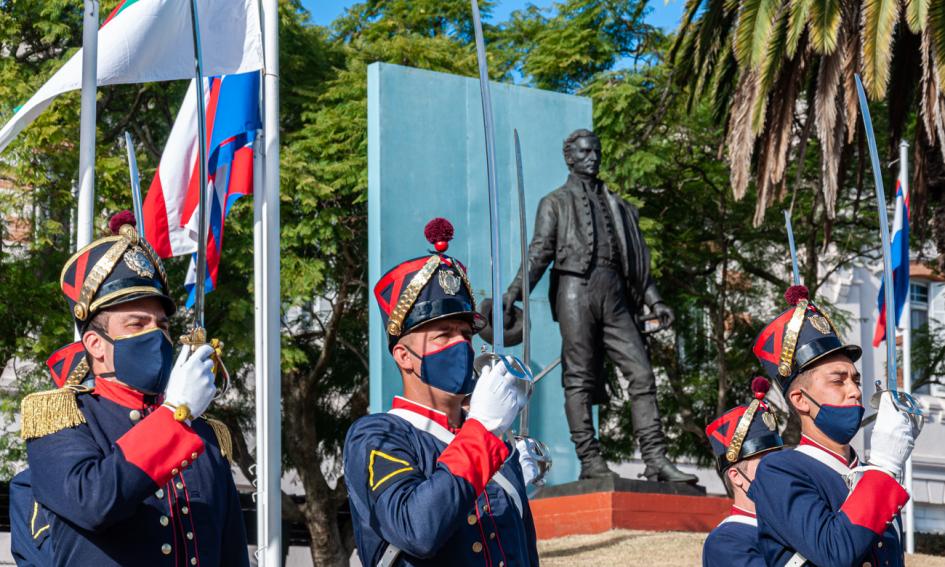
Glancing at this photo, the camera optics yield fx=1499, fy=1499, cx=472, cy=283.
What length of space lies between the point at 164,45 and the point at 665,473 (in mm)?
4895

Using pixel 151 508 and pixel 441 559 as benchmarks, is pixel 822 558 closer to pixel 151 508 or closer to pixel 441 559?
pixel 441 559

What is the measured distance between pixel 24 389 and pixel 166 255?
9.88 m

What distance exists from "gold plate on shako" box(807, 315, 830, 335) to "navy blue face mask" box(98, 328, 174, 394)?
7.70 ft

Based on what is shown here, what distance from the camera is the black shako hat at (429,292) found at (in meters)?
4.48

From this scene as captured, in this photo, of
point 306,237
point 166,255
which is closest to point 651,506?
point 166,255

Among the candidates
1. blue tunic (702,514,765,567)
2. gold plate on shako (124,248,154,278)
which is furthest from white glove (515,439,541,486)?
blue tunic (702,514,765,567)

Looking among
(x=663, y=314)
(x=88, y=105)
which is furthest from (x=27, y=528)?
(x=663, y=314)

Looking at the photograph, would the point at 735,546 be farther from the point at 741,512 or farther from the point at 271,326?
the point at 271,326

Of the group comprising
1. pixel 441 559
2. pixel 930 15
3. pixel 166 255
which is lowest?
pixel 441 559

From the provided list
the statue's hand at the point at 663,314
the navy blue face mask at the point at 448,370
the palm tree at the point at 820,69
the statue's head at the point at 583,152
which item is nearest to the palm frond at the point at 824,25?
the palm tree at the point at 820,69

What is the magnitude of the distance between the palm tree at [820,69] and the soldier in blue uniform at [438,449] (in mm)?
11579

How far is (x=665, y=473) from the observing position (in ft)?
36.7

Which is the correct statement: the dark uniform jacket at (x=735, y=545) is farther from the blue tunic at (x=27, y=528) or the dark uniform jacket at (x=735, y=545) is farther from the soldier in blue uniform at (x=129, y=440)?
the blue tunic at (x=27, y=528)

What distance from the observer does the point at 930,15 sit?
50.6ft
